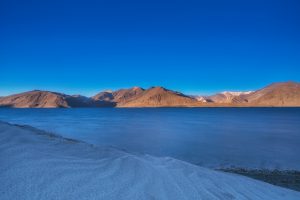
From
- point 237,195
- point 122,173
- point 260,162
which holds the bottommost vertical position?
point 260,162

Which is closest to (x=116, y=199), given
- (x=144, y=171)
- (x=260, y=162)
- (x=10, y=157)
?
(x=144, y=171)

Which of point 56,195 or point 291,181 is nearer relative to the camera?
point 56,195

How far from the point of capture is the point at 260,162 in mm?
18062

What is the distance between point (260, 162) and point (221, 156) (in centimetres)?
282

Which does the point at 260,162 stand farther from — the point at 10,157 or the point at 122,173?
the point at 10,157

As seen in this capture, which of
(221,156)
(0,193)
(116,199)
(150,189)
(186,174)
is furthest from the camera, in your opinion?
(221,156)

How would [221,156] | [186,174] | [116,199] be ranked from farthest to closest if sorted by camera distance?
[221,156] < [186,174] < [116,199]

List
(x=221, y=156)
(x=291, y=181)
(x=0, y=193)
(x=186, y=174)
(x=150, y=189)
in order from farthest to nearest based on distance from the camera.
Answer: (x=221, y=156), (x=291, y=181), (x=186, y=174), (x=150, y=189), (x=0, y=193)

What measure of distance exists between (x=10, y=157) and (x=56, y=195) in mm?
2719

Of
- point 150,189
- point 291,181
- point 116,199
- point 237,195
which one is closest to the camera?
point 116,199

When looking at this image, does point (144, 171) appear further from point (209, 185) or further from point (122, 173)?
point (209, 185)

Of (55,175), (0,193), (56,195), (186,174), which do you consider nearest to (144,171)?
(186,174)

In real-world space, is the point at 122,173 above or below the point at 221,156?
above

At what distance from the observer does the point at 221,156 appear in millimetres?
20078
